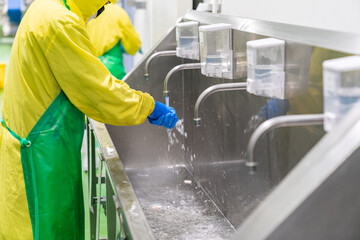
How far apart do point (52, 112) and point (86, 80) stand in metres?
0.23

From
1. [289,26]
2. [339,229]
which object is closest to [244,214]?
[289,26]

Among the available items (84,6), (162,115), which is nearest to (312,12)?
(162,115)

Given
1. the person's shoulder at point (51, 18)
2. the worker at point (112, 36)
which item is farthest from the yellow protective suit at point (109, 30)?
the person's shoulder at point (51, 18)

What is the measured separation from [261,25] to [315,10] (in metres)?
0.16

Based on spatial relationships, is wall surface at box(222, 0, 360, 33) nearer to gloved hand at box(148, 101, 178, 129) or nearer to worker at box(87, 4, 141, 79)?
gloved hand at box(148, 101, 178, 129)

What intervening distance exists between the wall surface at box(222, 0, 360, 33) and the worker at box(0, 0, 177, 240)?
0.51m

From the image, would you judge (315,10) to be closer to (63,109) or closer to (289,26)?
(289,26)

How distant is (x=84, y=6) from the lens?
70.3 inches

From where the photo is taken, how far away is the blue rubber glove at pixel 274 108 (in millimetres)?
1363

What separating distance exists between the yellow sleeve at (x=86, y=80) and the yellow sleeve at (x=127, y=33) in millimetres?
2404

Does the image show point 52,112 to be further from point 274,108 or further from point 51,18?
point 274,108

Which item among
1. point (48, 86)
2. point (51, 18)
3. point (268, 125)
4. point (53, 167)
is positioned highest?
point (51, 18)

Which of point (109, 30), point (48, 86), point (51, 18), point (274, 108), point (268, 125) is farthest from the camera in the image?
point (109, 30)

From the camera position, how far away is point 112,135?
94.2 inches
